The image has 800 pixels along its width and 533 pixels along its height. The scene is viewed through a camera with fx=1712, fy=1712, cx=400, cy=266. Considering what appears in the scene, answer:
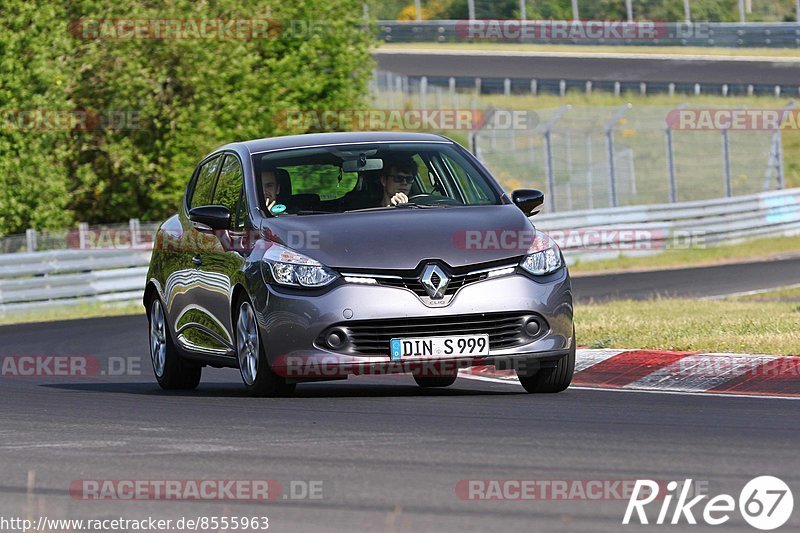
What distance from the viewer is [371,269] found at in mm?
9906

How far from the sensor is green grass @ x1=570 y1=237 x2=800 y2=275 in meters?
31.4

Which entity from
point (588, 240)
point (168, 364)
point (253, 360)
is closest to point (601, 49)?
point (588, 240)

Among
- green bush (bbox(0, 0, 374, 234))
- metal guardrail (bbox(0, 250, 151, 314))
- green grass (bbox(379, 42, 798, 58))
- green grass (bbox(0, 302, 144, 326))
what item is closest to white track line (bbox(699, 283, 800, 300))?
green grass (bbox(0, 302, 144, 326))

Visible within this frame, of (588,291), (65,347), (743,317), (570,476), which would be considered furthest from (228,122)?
(570,476)

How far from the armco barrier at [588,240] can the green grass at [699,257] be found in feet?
0.62

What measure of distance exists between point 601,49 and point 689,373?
55295mm

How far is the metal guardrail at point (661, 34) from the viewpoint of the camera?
59281mm

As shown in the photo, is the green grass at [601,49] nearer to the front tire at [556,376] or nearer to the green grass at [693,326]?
the green grass at [693,326]

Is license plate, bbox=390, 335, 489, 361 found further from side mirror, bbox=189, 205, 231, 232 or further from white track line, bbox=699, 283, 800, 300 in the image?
white track line, bbox=699, 283, 800, 300

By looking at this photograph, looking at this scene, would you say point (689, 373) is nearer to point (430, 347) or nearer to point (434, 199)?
point (434, 199)

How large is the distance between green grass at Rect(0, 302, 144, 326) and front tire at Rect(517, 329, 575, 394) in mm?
15724

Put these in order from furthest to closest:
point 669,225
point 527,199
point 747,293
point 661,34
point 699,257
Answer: point 661,34
point 669,225
point 699,257
point 747,293
point 527,199

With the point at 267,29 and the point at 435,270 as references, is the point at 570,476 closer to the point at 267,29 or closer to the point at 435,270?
the point at 435,270

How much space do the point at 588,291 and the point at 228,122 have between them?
45.6 ft
